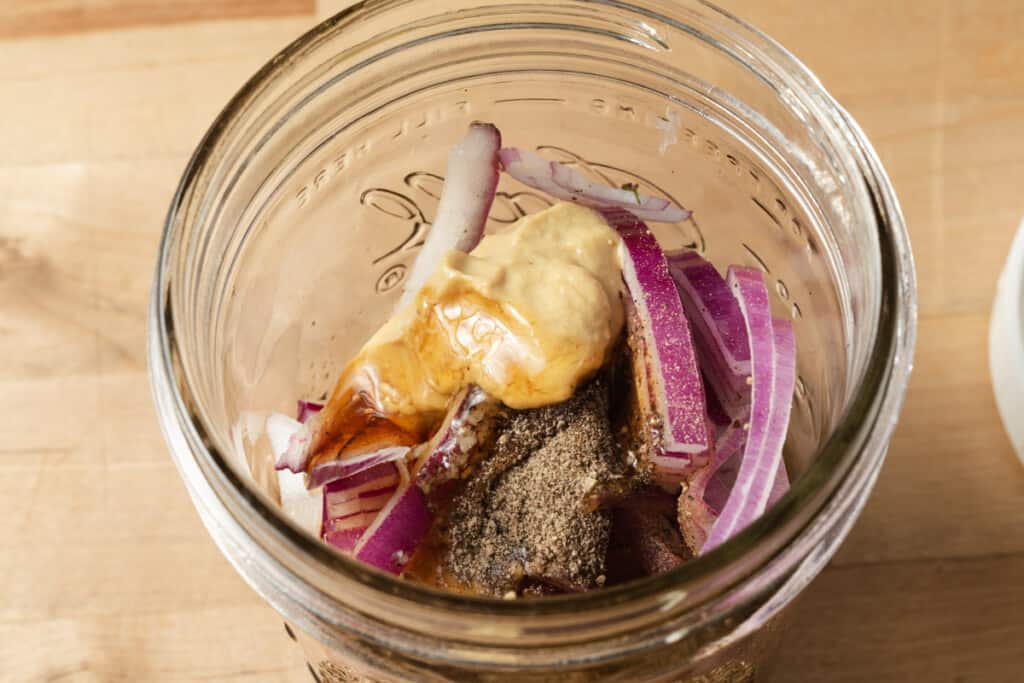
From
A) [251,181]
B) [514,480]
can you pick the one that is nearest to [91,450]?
[251,181]

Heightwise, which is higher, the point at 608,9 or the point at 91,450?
the point at 608,9

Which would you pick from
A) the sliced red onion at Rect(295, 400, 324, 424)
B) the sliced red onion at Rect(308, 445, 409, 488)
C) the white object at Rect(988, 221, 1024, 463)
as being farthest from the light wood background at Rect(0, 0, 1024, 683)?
the sliced red onion at Rect(308, 445, 409, 488)

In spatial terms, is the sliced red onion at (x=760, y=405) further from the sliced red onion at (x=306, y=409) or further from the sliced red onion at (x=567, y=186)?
the sliced red onion at (x=306, y=409)

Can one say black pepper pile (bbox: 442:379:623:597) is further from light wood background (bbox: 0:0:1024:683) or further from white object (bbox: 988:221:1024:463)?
white object (bbox: 988:221:1024:463)

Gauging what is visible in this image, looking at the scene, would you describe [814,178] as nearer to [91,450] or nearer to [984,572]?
[984,572]

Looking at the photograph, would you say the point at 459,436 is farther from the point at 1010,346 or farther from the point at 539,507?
the point at 1010,346

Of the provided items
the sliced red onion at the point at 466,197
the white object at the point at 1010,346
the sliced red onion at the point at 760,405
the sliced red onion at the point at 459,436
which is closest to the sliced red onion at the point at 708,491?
the sliced red onion at the point at 760,405
